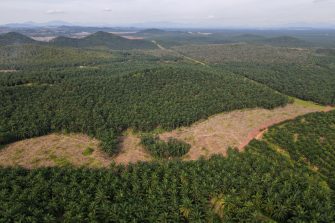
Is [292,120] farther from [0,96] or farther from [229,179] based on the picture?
[0,96]

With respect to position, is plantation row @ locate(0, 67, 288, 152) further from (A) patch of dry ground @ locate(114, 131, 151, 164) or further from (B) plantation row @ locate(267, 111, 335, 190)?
(B) plantation row @ locate(267, 111, 335, 190)

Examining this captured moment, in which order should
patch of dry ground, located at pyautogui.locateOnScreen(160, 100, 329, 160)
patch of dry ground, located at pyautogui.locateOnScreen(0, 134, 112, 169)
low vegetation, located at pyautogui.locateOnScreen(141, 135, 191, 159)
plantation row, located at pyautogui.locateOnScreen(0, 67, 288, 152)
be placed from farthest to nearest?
plantation row, located at pyautogui.locateOnScreen(0, 67, 288, 152), patch of dry ground, located at pyautogui.locateOnScreen(160, 100, 329, 160), low vegetation, located at pyautogui.locateOnScreen(141, 135, 191, 159), patch of dry ground, located at pyautogui.locateOnScreen(0, 134, 112, 169)

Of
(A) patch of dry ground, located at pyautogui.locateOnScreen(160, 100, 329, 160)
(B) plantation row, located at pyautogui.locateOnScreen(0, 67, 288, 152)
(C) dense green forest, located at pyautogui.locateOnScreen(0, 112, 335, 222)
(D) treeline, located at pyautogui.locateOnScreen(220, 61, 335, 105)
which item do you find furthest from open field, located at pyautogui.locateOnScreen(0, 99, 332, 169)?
(D) treeline, located at pyautogui.locateOnScreen(220, 61, 335, 105)

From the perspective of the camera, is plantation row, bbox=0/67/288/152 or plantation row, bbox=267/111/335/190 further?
plantation row, bbox=0/67/288/152

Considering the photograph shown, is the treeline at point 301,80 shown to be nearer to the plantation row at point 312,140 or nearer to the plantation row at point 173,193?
the plantation row at point 312,140

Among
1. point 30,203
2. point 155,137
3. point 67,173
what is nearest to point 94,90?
point 155,137

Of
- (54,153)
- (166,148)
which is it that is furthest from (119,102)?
(166,148)

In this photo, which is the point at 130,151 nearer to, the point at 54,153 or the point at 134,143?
the point at 134,143
